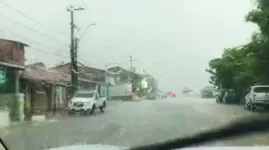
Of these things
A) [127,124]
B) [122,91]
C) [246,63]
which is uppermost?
[246,63]

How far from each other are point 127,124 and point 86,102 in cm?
84

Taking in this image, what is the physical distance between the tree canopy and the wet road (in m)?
0.35

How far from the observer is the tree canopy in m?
5.68

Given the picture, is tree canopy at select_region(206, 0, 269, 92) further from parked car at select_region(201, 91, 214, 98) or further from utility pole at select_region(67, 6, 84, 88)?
utility pole at select_region(67, 6, 84, 88)

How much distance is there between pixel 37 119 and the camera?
263 inches

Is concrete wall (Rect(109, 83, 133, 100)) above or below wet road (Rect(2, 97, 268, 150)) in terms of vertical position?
above

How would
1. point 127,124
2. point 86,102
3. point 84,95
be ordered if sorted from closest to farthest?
point 127,124
point 86,102
point 84,95

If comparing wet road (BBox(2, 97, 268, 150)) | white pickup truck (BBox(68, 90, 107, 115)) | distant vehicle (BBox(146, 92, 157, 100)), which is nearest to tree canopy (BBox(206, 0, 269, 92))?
wet road (BBox(2, 97, 268, 150))

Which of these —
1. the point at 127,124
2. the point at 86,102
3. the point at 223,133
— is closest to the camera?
the point at 223,133

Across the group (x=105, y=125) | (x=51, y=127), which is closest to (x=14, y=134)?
(x=51, y=127)

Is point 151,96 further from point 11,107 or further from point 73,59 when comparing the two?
point 11,107

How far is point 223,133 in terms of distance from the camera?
3.43 m

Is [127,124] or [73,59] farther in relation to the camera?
[73,59]

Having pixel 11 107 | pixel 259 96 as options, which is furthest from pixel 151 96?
pixel 259 96
